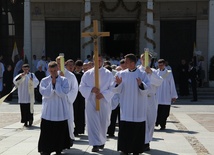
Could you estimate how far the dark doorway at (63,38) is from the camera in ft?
91.7

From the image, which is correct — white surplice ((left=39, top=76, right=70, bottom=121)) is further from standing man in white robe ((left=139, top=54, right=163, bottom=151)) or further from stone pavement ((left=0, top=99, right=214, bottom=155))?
standing man in white robe ((left=139, top=54, right=163, bottom=151))

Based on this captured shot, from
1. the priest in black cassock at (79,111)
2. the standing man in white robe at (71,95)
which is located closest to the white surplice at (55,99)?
the standing man in white robe at (71,95)

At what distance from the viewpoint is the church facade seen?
89.1ft

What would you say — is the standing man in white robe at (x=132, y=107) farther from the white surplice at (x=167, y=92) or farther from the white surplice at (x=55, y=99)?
the white surplice at (x=167, y=92)

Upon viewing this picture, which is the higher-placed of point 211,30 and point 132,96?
point 211,30

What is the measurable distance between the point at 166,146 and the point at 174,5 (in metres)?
18.4

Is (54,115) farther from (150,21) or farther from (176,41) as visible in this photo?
(176,41)

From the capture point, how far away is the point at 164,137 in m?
11.4

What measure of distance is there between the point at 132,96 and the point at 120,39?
72.3 ft

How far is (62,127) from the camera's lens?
8.93 metres

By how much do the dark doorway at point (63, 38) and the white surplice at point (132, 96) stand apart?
19.5 metres

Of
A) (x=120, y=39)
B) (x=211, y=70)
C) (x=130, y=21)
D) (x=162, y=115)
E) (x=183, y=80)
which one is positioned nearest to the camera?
(x=162, y=115)

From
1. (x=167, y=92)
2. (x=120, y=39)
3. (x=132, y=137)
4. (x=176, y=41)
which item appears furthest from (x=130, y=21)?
(x=132, y=137)

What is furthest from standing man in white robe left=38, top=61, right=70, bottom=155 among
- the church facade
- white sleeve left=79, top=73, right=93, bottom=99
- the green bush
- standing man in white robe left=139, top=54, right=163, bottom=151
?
the church facade
